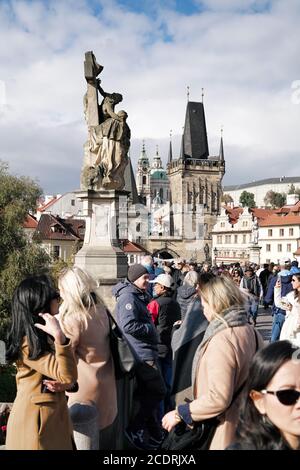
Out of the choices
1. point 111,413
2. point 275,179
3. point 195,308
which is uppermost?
point 275,179

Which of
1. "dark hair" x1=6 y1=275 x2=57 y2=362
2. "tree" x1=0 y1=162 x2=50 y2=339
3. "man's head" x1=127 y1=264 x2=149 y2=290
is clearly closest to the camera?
"dark hair" x1=6 y1=275 x2=57 y2=362

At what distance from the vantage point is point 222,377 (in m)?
2.96

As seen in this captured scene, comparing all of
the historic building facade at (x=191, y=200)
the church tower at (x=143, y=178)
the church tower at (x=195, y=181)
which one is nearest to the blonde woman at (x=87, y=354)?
the historic building facade at (x=191, y=200)

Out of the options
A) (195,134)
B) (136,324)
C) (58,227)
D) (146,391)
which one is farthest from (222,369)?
(195,134)

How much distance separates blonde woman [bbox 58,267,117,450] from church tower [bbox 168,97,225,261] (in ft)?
269

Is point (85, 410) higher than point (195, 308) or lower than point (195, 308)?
lower

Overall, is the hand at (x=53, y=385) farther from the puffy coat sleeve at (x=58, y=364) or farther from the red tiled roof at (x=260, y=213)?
the red tiled roof at (x=260, y=213)

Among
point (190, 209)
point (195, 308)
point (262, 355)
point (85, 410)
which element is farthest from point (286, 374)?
point (190, 209)

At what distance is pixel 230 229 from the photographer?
72.7m

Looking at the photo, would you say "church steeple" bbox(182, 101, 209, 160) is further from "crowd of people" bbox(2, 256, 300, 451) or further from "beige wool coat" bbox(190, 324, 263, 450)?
"beige wool coat" bbox(190, 324, 263, 450)

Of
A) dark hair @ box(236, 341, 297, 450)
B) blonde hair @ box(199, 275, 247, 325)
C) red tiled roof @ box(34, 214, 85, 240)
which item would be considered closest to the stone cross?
blonde hair @ box(199, 275, 247, 325)

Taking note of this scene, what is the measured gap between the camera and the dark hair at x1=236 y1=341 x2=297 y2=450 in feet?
6.96
